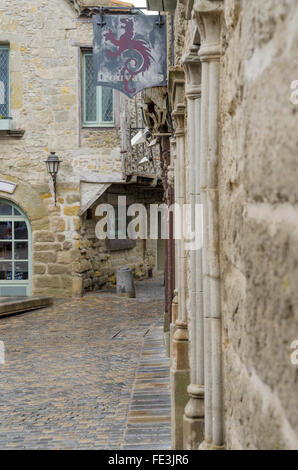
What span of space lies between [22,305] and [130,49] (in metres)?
5.79

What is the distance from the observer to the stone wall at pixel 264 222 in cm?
122

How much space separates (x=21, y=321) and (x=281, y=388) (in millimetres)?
10539

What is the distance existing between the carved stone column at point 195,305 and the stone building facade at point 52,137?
1055 centimetres

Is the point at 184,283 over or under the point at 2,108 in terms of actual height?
under

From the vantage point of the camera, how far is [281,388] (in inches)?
51.5

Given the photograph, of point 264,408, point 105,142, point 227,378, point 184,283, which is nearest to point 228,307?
point 227,378

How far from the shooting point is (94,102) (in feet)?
47.7

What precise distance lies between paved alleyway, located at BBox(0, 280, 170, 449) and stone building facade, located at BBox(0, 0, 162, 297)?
1.93 metres

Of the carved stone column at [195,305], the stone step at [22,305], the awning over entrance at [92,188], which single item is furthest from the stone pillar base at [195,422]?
the awning over entrance at [92,188]

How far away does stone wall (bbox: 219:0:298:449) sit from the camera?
4.01 ft

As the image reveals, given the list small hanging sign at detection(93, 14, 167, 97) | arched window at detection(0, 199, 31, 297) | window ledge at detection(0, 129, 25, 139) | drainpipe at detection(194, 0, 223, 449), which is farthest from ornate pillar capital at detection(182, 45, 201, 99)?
arched window at detection(0, 199, 31, 297)

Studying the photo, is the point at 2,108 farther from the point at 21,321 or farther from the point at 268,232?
the point at 268,232

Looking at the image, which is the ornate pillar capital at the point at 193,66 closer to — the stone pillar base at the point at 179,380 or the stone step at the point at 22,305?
the stone pillar base at the point at 179,380

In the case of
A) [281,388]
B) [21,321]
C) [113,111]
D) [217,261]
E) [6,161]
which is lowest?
[21,321]
